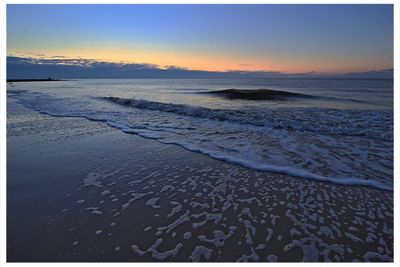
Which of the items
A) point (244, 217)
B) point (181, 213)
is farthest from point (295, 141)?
point (181, 213)

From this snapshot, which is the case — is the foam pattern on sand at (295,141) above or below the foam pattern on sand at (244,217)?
above

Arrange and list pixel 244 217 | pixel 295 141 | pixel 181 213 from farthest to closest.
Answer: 1. pixel 295 141
2. pixel 181 213
3. pixel 244 217

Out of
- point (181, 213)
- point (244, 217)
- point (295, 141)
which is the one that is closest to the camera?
point (244, 217)

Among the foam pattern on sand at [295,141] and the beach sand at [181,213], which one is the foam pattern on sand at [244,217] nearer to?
the beach sand at [181,213]

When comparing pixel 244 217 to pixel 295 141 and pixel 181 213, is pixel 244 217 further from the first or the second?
pixel 295 141

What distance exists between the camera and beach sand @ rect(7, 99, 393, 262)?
272 cm

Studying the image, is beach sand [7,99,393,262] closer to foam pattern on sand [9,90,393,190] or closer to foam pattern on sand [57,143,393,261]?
foam pattern on sand [57,143,393,261]

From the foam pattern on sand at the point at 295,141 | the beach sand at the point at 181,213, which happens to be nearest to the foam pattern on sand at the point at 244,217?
the beach sand at the point at 181,213

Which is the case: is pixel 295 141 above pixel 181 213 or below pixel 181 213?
above

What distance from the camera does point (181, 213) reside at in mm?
3525

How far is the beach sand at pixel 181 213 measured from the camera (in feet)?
8.94

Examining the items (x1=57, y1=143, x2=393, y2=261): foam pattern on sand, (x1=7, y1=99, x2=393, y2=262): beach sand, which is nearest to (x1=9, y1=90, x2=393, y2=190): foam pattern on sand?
(x1=7, y1=99, x2=393, y2=262): beach sand

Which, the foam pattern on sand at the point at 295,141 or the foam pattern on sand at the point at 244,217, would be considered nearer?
the foam pattern on sand at the point at 244,217
